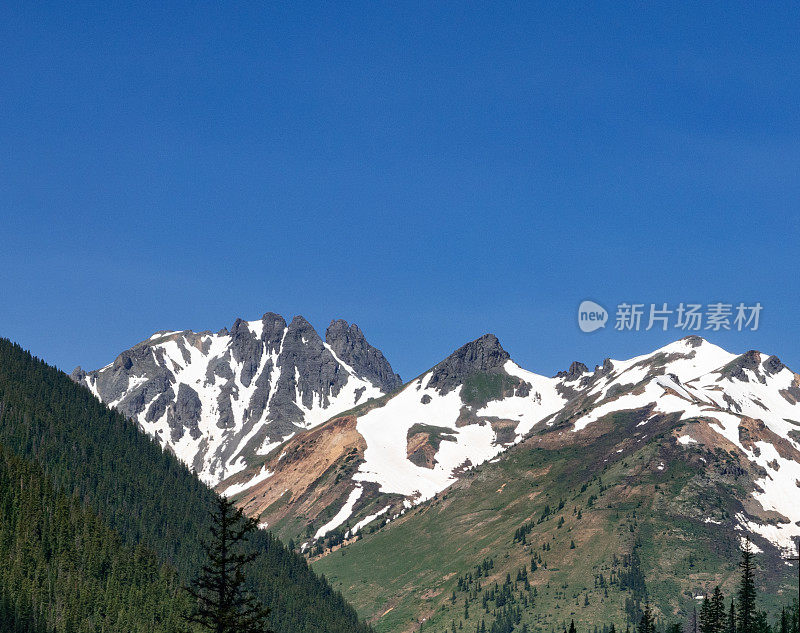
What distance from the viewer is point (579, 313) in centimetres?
17638

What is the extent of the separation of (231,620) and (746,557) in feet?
373

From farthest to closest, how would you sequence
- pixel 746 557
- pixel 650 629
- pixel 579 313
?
pixel 579 313 → pixel 650 629 → pixel 746 557

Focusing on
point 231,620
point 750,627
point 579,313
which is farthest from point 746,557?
point 231,620

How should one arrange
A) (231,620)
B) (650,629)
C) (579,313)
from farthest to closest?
(579,313)
(650,629)
(231,620)

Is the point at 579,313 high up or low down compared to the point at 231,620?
up

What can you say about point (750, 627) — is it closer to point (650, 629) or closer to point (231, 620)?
point (650, 629)

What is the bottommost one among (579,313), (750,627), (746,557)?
(750,627)

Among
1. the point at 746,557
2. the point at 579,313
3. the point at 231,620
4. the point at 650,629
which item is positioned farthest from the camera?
the point at 579,313

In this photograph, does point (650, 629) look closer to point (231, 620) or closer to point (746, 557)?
point (746, 557)

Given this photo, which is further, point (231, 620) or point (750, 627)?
point (750, 627)

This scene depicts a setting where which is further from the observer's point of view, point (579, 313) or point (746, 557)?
point (579, 313)

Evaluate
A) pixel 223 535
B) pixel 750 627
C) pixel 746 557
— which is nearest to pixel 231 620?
pixel 223 535

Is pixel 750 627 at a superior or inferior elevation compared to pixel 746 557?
inferior

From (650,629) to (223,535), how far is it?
12713 cm
